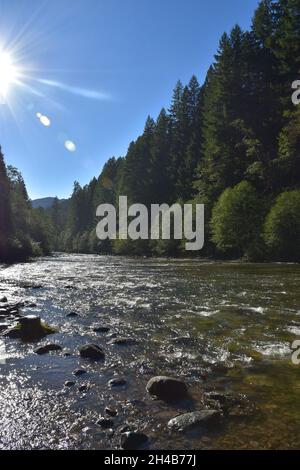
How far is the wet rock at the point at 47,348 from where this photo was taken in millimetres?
8812

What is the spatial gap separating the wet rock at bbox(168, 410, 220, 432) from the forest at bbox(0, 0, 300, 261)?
105 ft

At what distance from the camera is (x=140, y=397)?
620cm

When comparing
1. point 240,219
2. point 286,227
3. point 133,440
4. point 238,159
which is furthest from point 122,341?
point 238,159

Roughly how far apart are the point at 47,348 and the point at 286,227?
30666mm

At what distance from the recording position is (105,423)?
17.3 feet

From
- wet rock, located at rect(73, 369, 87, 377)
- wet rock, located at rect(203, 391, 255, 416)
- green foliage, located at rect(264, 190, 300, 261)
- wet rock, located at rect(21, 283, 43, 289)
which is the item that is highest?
A: green foliage, located at rect(264, 190, 300, 261)

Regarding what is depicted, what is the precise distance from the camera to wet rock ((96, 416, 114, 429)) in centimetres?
521

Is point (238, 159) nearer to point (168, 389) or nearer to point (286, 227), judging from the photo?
point (286, 227)

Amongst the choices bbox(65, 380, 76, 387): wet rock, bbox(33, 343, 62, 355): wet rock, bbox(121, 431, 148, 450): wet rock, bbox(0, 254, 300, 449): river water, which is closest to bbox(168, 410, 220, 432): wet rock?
bbox(0, 254, 300, 449): river water

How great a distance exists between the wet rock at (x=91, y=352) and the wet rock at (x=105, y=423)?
2.97m

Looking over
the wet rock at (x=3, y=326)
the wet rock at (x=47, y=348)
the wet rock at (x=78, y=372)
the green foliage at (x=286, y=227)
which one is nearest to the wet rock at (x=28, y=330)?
the wet rock at (x=3, y=326)

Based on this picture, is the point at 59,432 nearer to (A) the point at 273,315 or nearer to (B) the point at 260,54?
(A) the point at 273,315

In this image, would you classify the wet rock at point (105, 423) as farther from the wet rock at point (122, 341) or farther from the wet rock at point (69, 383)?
the wet rock at point (122, 341)

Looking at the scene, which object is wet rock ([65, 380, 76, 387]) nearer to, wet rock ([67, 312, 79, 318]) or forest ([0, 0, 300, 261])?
wet rock ([67, 312, 79, 318])
